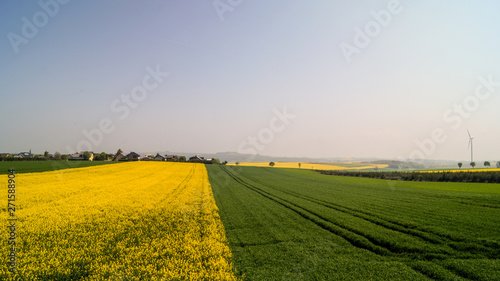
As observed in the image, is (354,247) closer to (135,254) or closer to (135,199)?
(135,254)

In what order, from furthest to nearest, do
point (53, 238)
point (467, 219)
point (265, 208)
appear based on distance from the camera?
point (265, 208) < point (467, 219) < point (53, 238)

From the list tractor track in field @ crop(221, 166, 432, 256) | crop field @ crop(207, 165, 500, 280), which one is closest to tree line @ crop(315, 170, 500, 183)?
crop field @ crop(207, 165, 500, 280)

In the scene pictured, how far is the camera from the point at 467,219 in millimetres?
13383

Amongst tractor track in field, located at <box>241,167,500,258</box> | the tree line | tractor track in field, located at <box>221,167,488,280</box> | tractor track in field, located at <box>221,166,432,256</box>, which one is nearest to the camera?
tractor track in field, located at <box>221,167,488,280</box>

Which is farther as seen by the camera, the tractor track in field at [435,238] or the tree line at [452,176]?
the tree line at [452,176]

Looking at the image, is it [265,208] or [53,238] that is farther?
[265,208]

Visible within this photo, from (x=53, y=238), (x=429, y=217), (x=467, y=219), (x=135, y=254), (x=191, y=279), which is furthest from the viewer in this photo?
(x=429, y=217)

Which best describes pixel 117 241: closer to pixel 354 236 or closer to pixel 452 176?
pixel 354 236

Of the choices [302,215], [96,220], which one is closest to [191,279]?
[96,220]

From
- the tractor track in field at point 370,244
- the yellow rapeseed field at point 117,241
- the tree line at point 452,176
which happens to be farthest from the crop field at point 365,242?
the tree line at point 452,176

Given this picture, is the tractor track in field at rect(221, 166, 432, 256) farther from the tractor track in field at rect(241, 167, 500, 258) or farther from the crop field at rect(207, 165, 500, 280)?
the tractor track in field at rect(241, 167, 500, 258)

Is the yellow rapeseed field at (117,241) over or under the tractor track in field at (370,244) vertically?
over

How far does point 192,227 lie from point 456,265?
10.7 metres

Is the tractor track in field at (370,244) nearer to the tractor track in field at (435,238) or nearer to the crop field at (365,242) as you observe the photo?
the crop field at (365,242)
